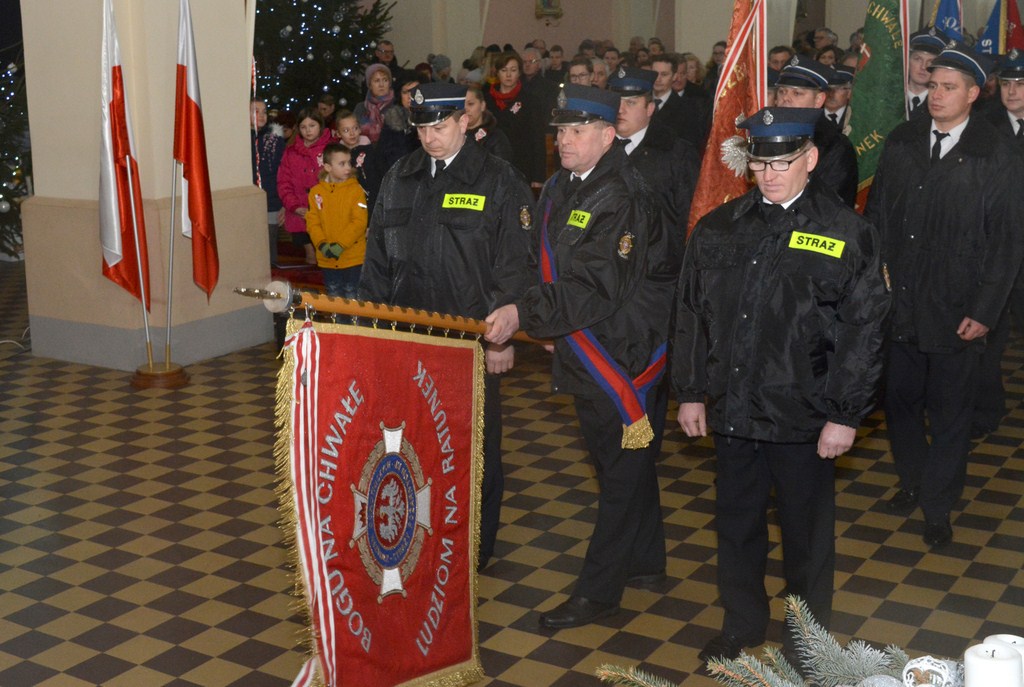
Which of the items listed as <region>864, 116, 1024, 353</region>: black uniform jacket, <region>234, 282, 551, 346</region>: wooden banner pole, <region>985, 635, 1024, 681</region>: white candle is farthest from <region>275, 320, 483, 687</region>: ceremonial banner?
<region>864, 116, 1024, 353</region>: black uniform jacket

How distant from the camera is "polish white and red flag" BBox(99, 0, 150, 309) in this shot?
707 cm

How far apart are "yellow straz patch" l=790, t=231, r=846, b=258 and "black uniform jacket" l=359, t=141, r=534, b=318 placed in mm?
1095

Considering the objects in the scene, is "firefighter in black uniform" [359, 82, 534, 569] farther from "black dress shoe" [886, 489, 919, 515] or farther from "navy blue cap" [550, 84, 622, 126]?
"black dress shoe" [886, 489, 919, 515]

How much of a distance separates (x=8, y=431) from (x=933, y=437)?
14.9 feet

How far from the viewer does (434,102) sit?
14.4 ft

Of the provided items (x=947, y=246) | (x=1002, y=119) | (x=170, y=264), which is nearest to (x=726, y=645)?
(x=947, y=246)

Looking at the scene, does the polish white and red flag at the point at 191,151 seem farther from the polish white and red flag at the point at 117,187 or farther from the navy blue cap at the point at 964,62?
the navy blue cap at the point at 964,62

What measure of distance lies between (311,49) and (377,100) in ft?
12.8

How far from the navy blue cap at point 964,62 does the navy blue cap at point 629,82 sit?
1276 millimetres

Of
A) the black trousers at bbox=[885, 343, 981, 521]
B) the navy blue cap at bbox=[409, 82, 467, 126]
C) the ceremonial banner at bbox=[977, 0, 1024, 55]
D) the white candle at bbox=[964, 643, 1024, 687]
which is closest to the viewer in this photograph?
the white candle at bbox=[964, 643, 1024, 687]

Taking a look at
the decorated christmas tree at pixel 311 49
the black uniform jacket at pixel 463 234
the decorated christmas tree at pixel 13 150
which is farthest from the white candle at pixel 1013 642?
the decorated christmas tree at pixel 311 49

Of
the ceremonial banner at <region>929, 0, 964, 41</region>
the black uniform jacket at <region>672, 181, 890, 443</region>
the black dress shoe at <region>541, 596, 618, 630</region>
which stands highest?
the ceremonial banner at <region>929, 0, 964, 41</region>

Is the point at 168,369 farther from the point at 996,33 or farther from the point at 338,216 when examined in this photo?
the point at 996,33

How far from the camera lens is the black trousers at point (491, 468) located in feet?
15.4
